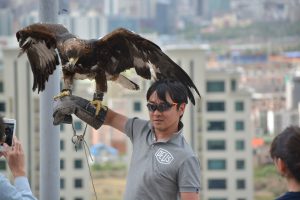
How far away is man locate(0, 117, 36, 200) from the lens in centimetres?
128

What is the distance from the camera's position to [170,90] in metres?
1.42

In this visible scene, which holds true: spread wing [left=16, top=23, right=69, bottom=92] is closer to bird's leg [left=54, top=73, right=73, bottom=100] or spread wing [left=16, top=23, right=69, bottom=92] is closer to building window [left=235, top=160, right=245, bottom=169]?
bird's leg [left=54, top=73, right=73, bottom=100]

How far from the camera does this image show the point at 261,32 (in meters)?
33.3

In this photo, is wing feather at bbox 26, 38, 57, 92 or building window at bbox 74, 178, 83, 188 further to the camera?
building window at bbox 74, 178, 83, 188

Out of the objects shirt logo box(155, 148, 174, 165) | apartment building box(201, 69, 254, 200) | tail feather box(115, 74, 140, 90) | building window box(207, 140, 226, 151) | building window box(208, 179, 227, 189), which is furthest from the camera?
building window box(208, 179, 227, 189)

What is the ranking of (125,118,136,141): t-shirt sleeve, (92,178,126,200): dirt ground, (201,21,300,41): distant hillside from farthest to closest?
(201,21,300,41): distant hillside, (92,178,126,200): dirt ground, (125,118,136,141): t-shirt sleeve

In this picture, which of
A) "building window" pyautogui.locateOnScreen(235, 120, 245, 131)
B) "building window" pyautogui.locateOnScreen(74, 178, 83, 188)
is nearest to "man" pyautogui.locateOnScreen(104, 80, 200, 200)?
"building window" pyautogui.locateOnScreen(74, 178, 83, 188)

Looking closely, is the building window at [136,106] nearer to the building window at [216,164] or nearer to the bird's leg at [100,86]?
the building window at [216,164]

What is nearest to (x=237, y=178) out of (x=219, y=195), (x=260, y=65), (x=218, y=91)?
(x=219, y=195)

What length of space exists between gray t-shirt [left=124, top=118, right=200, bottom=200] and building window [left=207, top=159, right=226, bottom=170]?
35.3ft

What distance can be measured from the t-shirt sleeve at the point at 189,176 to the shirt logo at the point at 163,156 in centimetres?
3

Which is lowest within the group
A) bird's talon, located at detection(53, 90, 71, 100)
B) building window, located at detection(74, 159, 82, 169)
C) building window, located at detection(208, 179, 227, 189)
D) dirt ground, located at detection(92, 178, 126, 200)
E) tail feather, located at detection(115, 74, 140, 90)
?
dirt ground, located at detection(92, 178, 126, 200)

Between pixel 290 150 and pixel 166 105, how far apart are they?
1.06ft

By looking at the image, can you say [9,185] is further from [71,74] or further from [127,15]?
[127,15]
